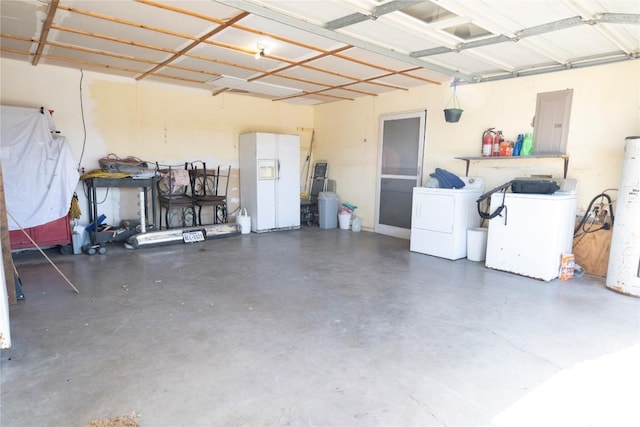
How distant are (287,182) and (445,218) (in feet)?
10.5

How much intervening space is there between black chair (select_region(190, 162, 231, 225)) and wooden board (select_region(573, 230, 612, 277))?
17.4ft

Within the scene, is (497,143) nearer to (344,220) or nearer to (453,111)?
(453,111)

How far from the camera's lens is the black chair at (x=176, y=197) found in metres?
6.02

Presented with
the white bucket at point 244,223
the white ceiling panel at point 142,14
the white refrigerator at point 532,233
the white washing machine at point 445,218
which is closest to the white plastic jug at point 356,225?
the white washing machine at point 445,218

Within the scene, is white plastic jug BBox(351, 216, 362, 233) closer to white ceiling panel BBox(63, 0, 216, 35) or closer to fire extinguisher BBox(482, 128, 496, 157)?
fire extinguisher BBox(482, 128, 496, 157)

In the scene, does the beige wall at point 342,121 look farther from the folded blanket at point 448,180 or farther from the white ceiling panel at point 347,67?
the white ceiling panel at point 347,67

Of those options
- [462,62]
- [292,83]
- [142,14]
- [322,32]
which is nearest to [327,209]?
[292,83]

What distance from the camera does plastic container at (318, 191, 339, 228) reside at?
7.22 meters

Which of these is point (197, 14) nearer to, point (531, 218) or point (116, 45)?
point (116, 45)

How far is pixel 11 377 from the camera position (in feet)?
6.97

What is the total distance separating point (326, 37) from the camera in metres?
3.64

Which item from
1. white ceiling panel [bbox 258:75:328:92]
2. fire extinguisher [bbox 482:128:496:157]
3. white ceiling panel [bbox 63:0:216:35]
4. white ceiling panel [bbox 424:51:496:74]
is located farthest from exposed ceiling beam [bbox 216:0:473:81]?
white ceiling panel [bbox 258:75:328:92]

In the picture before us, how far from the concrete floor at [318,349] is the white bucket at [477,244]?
2.07 feet

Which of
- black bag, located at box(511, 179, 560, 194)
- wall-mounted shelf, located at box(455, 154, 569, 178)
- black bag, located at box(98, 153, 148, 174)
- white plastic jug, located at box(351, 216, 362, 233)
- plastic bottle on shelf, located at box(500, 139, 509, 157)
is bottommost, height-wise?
white plastic jug, located at box(351, 216, 362, 233)
